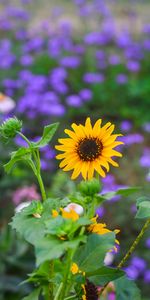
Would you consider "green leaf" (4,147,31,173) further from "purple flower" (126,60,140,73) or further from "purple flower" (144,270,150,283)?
"purple flower" (126,60,140,73)

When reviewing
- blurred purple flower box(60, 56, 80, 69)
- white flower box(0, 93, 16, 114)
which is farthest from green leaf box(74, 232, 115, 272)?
blurred purple flower box(60, 56, 80, 69)

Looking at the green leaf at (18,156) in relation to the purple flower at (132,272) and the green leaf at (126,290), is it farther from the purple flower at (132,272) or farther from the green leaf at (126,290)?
the purple flower at (132,272)

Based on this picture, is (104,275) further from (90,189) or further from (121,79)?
(121,79)

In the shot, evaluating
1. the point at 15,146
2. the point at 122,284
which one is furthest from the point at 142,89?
the point at 122,284

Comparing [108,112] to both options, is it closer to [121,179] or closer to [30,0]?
[121,179]

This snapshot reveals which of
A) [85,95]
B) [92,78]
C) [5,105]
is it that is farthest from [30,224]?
[92,78]

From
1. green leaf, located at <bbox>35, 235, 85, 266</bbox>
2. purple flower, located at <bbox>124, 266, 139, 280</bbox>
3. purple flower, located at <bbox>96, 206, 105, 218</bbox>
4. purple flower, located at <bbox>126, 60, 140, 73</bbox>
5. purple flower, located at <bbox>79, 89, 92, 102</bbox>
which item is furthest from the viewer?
purple flower, located at <bbox>126, 60, 140, 73</bbox>
